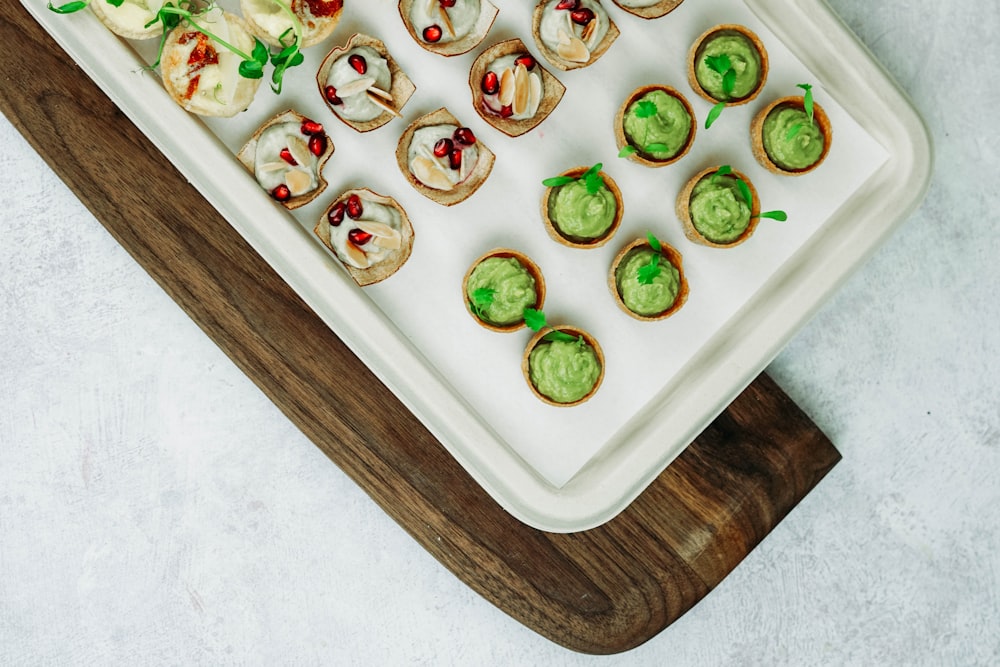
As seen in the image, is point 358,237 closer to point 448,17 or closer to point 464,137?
point 464,137

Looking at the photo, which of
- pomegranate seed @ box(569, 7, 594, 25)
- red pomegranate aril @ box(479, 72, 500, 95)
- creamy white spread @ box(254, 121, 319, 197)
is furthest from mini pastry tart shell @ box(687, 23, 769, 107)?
creamy white spread @ box(254, 121, 319, 197)

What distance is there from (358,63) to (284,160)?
36 centimetres

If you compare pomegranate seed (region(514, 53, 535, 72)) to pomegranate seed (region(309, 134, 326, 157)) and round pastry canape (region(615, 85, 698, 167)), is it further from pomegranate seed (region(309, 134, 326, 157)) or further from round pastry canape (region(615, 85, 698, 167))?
pomegranate seed (region(309, 134, 326, 157))

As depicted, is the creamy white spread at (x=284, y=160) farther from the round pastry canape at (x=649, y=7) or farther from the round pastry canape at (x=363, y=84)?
the round pastry canape at (x=649, y=7)

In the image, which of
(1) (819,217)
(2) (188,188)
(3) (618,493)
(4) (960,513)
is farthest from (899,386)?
(2) (188,188)

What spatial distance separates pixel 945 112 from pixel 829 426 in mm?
1125

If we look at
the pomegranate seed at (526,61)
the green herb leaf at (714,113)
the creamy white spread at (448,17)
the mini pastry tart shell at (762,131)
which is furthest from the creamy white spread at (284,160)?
the mini pastry tart shell at (762,131)

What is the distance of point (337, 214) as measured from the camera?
2.40m

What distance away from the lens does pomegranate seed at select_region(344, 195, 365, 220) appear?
2385 mm

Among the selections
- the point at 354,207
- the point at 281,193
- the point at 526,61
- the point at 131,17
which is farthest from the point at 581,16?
the point at 131,17

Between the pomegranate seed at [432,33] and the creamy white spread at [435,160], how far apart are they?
0.83 feet

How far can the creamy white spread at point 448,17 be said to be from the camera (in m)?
2.38

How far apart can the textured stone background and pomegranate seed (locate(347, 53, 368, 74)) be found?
1075 mm

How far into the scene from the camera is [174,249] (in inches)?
96.5
